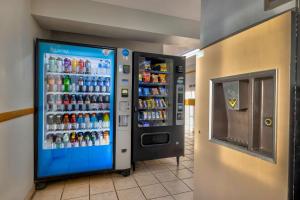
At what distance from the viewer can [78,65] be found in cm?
264

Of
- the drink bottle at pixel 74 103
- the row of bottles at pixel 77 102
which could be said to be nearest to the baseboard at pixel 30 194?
the row of bottles at pixel 77 102

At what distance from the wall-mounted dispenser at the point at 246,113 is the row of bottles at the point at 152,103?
1853mm

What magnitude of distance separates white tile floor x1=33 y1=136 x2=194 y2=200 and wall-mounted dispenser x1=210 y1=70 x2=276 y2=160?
54.3 inches

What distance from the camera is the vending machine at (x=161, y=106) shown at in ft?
10.1

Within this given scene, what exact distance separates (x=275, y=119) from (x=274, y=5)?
0.61m

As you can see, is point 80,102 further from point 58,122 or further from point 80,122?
point 58,122

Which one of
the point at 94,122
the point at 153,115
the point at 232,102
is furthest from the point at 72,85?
the point at 232,102

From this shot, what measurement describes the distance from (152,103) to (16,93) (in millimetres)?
2019

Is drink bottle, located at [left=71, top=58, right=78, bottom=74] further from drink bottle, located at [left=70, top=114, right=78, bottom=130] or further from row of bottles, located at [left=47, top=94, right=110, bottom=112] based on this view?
drink bottle, located at [left=70, top=114, right=78, bottom=130]

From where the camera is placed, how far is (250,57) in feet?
3.51

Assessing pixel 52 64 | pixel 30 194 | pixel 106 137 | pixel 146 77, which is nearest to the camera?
pixel 30 194

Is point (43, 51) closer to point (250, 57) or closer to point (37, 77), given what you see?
point (37, 77)

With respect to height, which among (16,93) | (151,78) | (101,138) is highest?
(151,78)

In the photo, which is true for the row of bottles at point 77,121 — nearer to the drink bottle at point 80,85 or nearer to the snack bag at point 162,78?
the drink bottle at point 80,85
